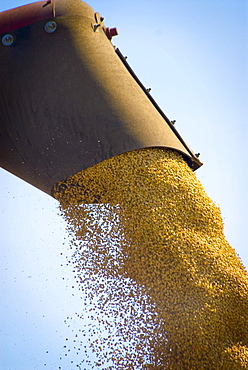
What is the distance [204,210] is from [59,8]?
1.50 meters

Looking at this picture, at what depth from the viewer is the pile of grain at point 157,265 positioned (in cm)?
270

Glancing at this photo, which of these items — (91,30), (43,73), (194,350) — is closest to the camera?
(194,350)

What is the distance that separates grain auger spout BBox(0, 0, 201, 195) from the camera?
285 centimetres

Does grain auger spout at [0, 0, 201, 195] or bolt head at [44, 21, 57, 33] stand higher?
bolt head at [44, 21, 57, 33]

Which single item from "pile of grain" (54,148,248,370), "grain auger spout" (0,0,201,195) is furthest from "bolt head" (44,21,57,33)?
"pile of grain" (54,148,248,370)

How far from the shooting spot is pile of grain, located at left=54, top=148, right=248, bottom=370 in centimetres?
270

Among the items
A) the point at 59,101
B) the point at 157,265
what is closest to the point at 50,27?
the point at 59,101

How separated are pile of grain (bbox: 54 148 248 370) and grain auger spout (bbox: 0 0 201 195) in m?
0.13

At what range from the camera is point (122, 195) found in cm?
287

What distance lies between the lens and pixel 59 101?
9.36 feet

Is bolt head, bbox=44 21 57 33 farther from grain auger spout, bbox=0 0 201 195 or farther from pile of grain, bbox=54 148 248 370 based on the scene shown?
pile of grain, bbox=54 148 248 370

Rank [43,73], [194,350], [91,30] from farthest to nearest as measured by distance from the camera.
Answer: [91,30] < [43,73] < [194,350]

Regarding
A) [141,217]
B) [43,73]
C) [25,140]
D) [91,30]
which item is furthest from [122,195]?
[91,30]

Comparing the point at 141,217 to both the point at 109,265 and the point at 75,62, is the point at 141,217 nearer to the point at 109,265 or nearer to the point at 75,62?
the point at 109,265
